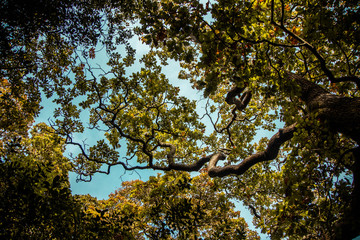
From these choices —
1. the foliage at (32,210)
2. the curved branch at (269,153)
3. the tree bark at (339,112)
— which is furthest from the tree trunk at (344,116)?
the foliage at (32,210)

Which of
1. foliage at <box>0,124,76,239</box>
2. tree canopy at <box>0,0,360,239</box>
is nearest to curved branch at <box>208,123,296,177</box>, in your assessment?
tree canopy at <box>0,0,360,239</box>

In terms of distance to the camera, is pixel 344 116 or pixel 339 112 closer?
pixel 344 116

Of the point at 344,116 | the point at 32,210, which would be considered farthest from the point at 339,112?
the point at 32,210

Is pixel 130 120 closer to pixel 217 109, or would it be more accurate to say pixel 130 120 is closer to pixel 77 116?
pixel 77 116

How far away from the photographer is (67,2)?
13.6 feet

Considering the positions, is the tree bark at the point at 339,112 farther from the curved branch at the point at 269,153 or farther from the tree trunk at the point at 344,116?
the curved branch at the point at 269,153

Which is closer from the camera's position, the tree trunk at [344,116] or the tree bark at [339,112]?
the tree trunk at [344,116]

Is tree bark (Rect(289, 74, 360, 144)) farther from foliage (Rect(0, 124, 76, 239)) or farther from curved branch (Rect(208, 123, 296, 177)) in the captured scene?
foliage (Rect(0, 124, 76, 239))

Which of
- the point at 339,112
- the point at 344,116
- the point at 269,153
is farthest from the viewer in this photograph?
the point at 269,153

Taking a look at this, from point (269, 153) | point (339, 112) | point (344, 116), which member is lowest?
point (344, 116)

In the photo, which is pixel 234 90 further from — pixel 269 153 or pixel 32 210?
pixel 32 210

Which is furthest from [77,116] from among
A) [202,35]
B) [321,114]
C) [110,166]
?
[321,114]

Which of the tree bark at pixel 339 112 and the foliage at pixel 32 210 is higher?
the foliage at pixel 32 210

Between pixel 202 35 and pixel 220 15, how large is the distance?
60 cm
